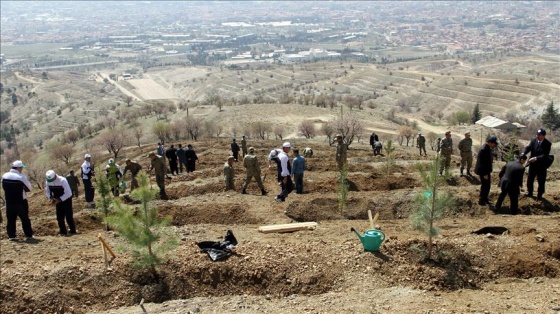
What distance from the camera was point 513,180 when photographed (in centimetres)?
1039

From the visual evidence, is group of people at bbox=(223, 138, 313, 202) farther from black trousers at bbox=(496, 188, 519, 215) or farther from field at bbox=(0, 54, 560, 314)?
black trousers at bbox=(496, 188, 519, 215)

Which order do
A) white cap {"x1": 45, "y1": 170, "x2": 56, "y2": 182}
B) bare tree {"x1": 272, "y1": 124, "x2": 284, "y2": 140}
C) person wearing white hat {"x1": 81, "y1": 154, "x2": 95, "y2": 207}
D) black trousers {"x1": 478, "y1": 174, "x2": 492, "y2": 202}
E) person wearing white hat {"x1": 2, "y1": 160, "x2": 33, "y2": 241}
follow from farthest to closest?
bare tree {"x1": 272, "y1": 124, "x2": 284, "y2": 140}, person wearing white hat {"x1": 81, "y1": 154, "x2": 95, "y2": 207}, black trousers {"x1": 478, "y1": 174, "x2": 492, "y2": 202}, white cap {"x1": 45, "y1": 170, "x2": 56, "y2": 182}, person wearing white hat {"x1": 2, "y1": 160, "x2": 33, "y2": 241}

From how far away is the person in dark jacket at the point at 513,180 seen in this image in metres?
10.3

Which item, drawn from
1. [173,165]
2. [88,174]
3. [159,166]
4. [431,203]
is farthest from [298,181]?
[173,165]

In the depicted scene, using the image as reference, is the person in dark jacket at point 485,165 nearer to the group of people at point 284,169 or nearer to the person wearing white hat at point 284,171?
Answer: the group of people at point 284,169

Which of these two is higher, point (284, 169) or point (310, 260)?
point (284, 169)

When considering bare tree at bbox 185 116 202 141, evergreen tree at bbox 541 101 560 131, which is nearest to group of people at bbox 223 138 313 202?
bare tree at bbox 185 116 202 141

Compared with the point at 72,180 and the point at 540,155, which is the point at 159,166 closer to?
the point at 72,180

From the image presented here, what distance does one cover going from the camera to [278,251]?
872 centimetres

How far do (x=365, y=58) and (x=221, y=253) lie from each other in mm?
156252

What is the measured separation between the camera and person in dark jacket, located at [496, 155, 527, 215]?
10320mm

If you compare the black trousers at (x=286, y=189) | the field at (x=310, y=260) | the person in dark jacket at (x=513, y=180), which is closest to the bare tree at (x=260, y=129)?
the field at (x=310, y=260)

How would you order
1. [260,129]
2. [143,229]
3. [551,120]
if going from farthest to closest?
[551,120]
[260,129]
[143,229]

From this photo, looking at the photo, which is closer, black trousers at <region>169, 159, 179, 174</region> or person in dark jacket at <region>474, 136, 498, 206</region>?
person in dark jacket at <region>474, 136, 498, 206</region>
